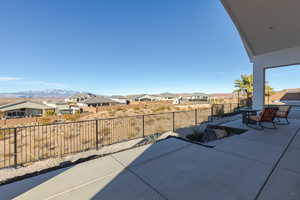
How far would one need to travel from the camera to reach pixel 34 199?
152cm

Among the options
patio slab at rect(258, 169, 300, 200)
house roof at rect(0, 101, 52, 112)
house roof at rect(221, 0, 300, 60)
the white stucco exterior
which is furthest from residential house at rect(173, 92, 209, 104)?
patio slab at rect(258, 169, 300, 200)

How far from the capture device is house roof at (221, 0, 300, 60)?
3.62 meters

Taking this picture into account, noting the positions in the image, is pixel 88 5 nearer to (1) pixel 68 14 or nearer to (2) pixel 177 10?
(1) pixel 68 14

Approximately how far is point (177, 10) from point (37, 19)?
8.16 m

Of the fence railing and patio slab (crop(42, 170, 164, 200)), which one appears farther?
the fence railing

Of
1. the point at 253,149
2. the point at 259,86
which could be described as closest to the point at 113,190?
the point at 253,149

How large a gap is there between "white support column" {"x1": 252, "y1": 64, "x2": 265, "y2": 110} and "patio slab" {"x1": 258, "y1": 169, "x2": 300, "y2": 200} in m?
5.95

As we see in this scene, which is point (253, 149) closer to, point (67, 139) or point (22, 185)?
point (22, 185)

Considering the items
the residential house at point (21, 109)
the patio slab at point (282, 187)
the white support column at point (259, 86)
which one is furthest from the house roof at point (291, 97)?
the residential house at point (21, 109)

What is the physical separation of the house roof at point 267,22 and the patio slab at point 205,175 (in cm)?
421

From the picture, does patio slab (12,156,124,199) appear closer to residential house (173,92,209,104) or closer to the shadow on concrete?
the shadow on concrete

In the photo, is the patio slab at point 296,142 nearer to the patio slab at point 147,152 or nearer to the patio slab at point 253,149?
the patio slab at point 253,149

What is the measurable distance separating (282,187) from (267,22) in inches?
201

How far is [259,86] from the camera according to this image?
6.58 m
